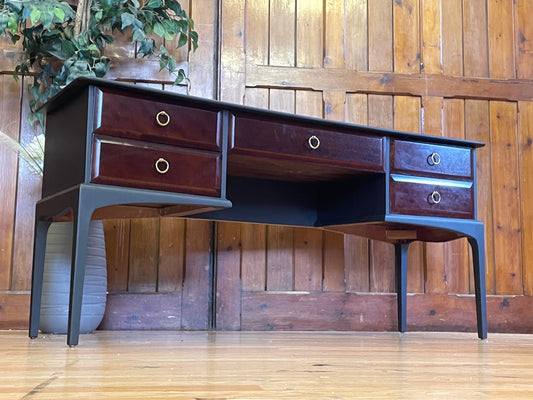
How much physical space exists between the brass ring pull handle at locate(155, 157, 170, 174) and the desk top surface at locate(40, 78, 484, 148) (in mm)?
188

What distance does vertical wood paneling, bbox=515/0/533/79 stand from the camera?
120 inches

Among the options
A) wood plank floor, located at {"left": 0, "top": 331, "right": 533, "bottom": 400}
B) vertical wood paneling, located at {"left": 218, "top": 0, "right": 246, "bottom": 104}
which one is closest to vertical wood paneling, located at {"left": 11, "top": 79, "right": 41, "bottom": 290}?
wood plank floor, located at {"left": 0, "top": 331, "right": 533, "bottom": 400}

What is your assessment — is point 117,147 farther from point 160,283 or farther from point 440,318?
point 440,318

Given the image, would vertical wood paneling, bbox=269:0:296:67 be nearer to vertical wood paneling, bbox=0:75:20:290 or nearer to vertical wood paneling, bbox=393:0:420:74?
vertical wood paneling, bbox=393:0:420:74

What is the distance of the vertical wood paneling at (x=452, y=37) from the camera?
2998mm

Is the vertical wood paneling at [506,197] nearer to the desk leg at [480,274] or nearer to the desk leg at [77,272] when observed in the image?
the desk leg at [480,274]

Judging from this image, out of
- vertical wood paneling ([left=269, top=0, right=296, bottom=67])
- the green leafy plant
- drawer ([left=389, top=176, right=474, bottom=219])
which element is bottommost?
drawer ([left=389, top=176, right=474, bottom=219])

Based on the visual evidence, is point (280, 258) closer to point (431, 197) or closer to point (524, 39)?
point (431, 197)

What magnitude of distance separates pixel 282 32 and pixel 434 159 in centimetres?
100

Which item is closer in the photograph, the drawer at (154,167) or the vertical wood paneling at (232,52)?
the drawer at (154,167)

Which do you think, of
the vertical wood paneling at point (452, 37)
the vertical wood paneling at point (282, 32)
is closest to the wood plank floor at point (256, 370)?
the vertical wood paneling at point (282, 32)

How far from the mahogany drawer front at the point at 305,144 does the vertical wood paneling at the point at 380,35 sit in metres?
0.83

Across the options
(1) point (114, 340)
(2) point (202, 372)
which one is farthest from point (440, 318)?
(2) point (202, 372)

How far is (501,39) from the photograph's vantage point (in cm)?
308
